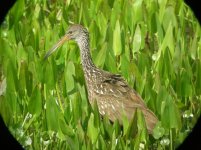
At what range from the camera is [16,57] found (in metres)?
9.31

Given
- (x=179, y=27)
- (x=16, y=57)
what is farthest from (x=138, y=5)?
(x=16, y=57)

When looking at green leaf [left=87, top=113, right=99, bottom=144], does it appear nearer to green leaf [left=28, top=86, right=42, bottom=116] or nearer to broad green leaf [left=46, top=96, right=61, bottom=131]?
broad green leaf [left=46, top=96, right=61, bottom=131]

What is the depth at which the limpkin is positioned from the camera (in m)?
8.99

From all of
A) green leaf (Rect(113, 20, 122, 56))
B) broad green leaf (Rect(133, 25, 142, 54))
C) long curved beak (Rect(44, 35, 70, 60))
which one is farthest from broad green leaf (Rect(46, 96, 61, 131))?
broad green leaf (Rect(133, 25, 142, 54))

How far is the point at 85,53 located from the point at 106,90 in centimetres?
28

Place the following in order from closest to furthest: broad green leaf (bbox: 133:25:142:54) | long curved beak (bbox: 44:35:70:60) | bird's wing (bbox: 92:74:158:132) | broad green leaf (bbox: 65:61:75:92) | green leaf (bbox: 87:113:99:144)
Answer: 1. green leaf (bbox: 87:113:99:144)
2. bird's wing (bbox: 92:74:158:132)
3. broad green leaf (bbox: 65:61:75:92)
4. long curved beak (bbox: 44:35:70:60)
5. broad green leaf (bbox: 133:25:142:54)

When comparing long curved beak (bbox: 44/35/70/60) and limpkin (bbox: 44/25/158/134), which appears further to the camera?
long curved beak (bbox: 44/35/70/60)

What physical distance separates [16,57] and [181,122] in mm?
1151

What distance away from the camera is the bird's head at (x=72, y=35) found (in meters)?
9.24

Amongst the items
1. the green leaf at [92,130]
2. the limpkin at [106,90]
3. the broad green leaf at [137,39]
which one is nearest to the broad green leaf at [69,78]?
the limpkin at [106,90]

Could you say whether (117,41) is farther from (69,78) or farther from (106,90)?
(69,78)

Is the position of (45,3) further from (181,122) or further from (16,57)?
(181,122)

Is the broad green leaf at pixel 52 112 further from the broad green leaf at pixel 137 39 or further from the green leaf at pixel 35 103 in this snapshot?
the broad green leaf at pixel 137 39

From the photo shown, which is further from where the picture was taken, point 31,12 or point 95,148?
point 31,12
